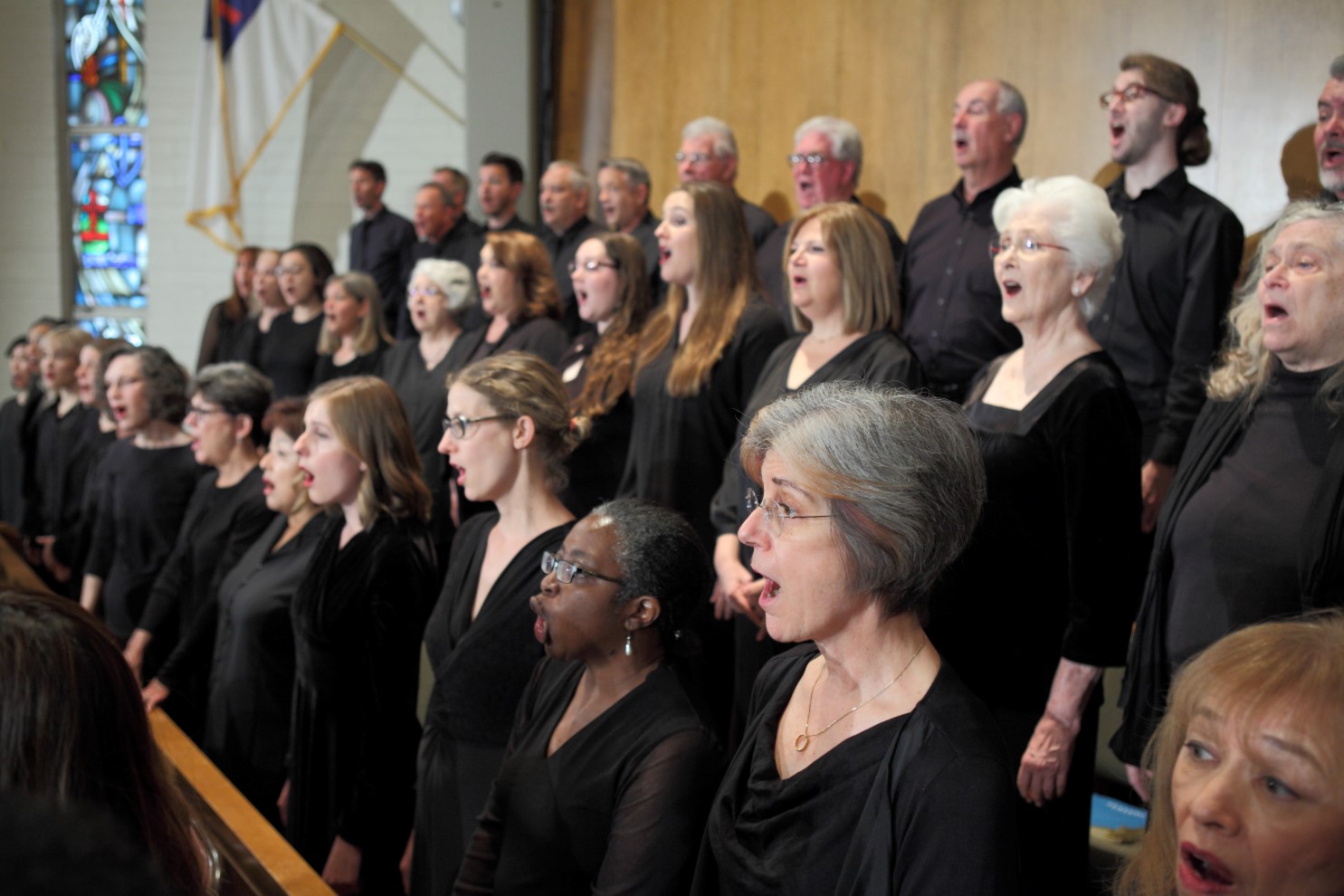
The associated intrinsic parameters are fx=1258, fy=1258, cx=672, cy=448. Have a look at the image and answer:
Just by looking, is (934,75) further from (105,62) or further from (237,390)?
(105,62)

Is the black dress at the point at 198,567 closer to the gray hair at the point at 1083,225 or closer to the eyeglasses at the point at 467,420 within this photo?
the eyeglasses at the point at 467,420

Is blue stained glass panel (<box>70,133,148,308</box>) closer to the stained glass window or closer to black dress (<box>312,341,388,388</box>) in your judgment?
the stained glass window

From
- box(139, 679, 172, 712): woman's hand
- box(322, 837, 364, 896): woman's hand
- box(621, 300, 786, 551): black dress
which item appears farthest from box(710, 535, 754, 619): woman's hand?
box(139, 679, 172, 712): woman's hand

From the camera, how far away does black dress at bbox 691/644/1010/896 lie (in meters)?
1.37

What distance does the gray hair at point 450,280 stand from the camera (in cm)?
460

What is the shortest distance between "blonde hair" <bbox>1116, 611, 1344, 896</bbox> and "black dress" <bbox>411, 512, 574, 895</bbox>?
1305mm

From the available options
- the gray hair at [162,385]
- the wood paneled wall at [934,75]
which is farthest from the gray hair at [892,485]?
the gray hair at [162,385]

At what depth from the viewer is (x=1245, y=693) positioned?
1.24 metres

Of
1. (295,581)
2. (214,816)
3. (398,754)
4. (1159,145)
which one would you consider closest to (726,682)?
(398,754)

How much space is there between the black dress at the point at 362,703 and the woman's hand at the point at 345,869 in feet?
0.06

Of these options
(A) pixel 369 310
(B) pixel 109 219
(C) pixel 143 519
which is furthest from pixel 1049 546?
(B) pixel 109 219

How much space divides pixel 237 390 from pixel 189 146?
5.36 meters

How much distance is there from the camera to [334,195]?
8484 mm

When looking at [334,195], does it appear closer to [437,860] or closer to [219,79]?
[219,79]
